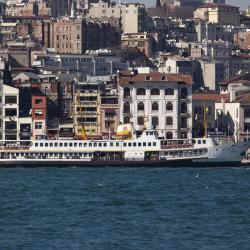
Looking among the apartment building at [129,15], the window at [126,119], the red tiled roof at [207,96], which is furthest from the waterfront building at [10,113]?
the apartment building at [129,15]

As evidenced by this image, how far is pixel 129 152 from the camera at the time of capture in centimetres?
8600

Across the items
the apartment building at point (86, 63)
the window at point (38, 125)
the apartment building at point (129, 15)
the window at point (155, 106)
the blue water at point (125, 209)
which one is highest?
the apartment building at point (129, 15)

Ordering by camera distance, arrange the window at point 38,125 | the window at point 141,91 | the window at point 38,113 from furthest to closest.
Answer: the window at point 38,113 < the window at point 38,125 < the window at point 141,91

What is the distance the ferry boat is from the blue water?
12.3 feet

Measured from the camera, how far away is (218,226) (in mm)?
52562

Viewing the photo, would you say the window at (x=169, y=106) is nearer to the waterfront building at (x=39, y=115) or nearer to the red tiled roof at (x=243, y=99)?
the waterfront building at (x=39, y=115)

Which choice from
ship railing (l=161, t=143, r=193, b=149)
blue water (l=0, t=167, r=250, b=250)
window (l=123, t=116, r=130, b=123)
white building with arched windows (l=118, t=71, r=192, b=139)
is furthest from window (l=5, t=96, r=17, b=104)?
blue water (l=0, t=167, r=250, b=250)

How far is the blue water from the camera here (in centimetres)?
4903

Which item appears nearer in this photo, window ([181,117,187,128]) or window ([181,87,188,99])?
window ([181,117,187,128])

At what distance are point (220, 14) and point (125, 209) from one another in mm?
126608

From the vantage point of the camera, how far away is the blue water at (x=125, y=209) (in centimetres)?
4903

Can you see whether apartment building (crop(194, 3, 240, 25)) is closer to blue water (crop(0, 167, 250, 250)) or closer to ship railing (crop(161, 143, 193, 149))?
ship railing (crop(161, 143, 193, 149))

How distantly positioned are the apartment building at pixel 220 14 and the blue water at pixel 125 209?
338 ft

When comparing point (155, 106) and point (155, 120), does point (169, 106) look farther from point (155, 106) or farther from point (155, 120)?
point (155, 120)
